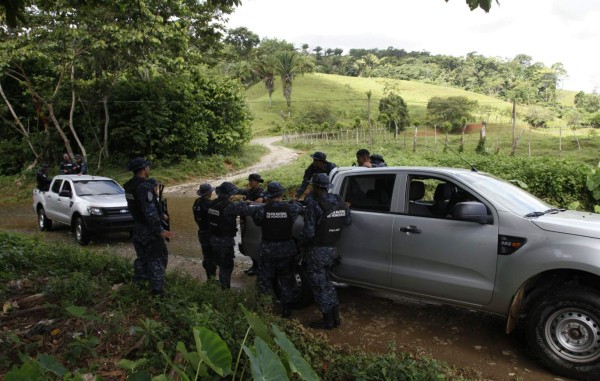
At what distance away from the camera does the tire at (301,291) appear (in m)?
5.70

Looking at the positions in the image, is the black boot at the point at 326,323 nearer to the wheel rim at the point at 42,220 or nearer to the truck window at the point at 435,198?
the truck window at the point at 435,198

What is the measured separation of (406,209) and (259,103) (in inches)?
2637

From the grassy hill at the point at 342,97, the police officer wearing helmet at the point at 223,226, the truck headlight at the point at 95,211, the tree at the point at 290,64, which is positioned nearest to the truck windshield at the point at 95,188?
the truck headlight at the point at 95,211

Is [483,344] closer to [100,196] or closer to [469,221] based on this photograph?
[469,221]

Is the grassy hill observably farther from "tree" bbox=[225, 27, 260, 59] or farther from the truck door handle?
the truck door handle

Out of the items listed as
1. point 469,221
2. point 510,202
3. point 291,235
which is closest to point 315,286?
point 291,235

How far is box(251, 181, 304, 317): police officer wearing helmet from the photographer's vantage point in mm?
5426

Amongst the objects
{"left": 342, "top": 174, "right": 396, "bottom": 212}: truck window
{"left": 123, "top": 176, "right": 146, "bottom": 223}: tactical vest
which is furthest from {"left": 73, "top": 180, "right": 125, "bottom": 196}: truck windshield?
{"left": 342, "top": 174, "right": 396, "bottom": 212}: truck window

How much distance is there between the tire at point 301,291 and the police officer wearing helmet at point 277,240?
157 millimetres

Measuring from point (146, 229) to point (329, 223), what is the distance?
2333 millimetres

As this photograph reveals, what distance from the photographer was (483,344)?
185 inches

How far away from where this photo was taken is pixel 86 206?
9992 millimetres

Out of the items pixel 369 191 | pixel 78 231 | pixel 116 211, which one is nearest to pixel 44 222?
pixel 78 231

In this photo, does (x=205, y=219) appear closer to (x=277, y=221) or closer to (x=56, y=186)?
(x=277, y=221)
